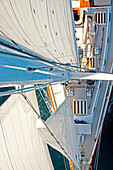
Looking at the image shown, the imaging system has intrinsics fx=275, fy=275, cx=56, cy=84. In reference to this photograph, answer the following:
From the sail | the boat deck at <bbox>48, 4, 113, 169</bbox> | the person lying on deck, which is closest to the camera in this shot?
the sail

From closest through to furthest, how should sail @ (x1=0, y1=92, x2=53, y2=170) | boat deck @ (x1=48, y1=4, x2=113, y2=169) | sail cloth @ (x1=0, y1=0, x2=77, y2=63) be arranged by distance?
sail @ (x1=0, y1=92, x2=53, y2=170) → sail cloth @ (x1=0, y1=0, x2=77, y2=63) → boat deck @ (x1=48, y1=4, x2=113, y2=169)

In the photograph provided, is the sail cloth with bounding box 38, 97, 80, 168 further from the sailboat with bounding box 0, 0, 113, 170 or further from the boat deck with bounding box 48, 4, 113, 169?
the boat deck with bounding box 48, 4, 113, 169

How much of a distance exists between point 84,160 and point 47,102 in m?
2.90

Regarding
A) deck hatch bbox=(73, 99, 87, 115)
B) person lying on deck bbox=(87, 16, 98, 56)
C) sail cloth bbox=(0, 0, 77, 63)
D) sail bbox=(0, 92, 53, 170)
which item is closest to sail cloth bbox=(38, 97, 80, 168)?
sail bbox=(0, 92, 53, 170)

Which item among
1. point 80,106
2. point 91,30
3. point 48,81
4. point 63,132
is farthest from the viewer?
point 91,30

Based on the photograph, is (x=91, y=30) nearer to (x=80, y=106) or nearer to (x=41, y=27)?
(x=80, y=106)

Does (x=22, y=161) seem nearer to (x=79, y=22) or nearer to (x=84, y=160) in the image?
(x=84, y=160)

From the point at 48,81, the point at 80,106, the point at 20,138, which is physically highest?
the point at 48,81

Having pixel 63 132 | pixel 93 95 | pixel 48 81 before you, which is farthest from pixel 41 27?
pixel 93 95

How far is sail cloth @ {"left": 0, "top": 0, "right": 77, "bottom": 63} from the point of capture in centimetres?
361

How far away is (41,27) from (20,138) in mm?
1946

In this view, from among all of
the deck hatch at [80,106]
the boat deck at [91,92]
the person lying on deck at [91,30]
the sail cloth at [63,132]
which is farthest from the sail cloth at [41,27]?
the person lying on deck at [91,30]

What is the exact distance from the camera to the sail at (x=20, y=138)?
9.81ft

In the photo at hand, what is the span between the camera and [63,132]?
434cm
